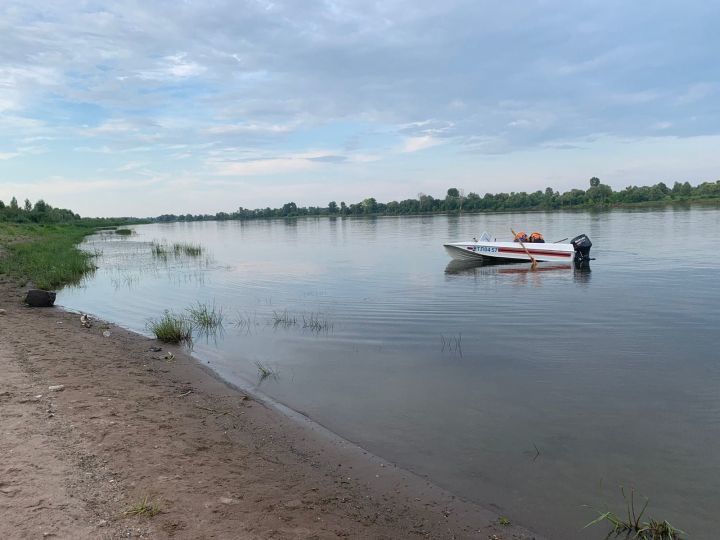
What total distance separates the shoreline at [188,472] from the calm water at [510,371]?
0.69 m

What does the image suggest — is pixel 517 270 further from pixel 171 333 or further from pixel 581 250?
pixel 171 333

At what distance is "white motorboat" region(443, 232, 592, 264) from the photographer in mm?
29625

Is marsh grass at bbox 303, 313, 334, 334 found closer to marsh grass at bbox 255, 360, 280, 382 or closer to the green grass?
marsh grass at bbox 255, 360, 280, 382

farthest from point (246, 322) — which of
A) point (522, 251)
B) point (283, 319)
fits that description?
point (522, 251)

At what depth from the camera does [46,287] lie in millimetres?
22844

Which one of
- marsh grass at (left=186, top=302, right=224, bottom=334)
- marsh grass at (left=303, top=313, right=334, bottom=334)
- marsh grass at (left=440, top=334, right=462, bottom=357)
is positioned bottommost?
marsh grass at (left=440, top=334, right=462, bottom=357)

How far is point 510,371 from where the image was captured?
1100 cm

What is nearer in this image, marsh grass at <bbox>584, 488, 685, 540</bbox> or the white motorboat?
marsh grass at <bbox>584, 488, 685, 540</bbox>

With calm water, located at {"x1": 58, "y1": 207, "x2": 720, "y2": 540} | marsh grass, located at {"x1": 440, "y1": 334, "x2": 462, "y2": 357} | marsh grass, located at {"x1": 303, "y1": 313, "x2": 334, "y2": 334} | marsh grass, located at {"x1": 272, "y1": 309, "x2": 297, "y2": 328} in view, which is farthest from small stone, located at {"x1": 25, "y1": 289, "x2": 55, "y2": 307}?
marsh grass, located at {"x1": 440, "y1": 334, "x2": 462, "y2": 357}

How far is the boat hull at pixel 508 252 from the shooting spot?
99.1ft

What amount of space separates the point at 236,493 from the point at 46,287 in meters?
21.7

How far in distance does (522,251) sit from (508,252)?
86cm

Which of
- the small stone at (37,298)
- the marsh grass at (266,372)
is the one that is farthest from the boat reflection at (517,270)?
the small stone at (37,298)

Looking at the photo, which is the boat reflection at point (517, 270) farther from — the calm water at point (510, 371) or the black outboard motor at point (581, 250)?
the calm water at point (510, 371)
